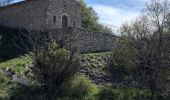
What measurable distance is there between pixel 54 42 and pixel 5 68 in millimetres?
6469

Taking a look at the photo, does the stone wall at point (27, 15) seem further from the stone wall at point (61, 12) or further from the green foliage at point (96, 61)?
the green foliage at point (96, 61)

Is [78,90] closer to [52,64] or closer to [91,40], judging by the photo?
[52,64]

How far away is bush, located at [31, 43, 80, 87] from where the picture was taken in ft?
84.1

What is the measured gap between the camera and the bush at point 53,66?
25641 millimetres

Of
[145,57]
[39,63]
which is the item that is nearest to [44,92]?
[39,63]

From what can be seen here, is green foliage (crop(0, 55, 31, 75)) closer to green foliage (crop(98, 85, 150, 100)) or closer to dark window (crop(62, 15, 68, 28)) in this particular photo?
green foliage (crop(98, 85, 150, 100))

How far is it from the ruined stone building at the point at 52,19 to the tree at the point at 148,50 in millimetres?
6819

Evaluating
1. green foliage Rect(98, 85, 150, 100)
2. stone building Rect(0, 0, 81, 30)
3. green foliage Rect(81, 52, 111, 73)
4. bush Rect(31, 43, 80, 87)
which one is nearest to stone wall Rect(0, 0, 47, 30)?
stone building Rect(0, 0, 81, 30)

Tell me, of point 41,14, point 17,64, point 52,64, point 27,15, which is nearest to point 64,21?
point 41,14

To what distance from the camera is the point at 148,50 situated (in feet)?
103

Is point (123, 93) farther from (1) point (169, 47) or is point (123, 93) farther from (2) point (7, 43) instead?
(2) point (7, 43)

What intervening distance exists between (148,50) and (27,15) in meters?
20.4

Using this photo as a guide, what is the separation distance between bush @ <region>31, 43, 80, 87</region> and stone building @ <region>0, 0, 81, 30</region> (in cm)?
1956

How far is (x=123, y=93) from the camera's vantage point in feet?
92.8
